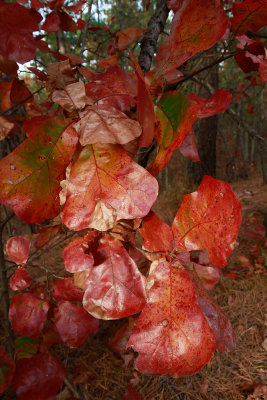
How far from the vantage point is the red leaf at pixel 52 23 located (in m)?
0.66

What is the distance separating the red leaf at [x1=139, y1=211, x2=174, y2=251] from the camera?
430 millimetres

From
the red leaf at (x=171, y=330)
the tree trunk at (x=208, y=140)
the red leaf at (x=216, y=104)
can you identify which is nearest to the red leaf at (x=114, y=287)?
the red leaf at (x=171, y=330)

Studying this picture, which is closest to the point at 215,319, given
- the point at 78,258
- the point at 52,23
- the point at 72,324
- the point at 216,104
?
the point at 78,258

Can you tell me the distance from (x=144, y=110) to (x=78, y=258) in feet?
0.96

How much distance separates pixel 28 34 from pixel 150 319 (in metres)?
0.46

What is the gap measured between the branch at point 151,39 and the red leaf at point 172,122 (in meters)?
0.40

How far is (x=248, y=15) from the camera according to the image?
439mm

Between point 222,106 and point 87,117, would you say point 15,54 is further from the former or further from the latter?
point 222,106

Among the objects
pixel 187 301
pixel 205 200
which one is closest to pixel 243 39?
pixel 205 200

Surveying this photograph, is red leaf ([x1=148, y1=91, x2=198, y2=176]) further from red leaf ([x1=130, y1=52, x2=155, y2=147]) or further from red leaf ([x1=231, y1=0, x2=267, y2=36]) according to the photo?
red leaf ([x1=231, y1=0, x2=267, y2=36])

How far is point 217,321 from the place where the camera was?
0.45 m

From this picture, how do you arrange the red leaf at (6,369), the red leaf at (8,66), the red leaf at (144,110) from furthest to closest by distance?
the red leaf at (6,369), the red leaf at (8,66), the red leaf at (144,110)

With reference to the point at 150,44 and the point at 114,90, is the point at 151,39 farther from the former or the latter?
the point at 114,90

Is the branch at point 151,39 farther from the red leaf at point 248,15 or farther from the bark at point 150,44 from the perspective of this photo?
the red leaf at point 248,15
